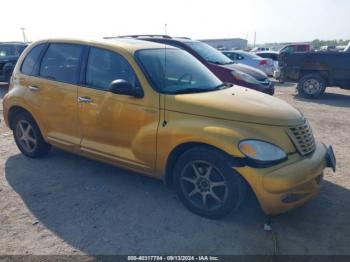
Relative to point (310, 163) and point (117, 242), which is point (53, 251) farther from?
point (310, 163)

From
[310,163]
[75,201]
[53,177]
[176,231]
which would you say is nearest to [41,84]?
[53,177]

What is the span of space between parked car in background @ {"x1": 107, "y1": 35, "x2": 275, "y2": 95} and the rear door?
403 centimetres

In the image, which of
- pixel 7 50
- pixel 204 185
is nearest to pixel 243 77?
pixel 204 185

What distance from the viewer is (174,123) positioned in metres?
3.55

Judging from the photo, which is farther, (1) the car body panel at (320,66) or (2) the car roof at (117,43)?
(1) the car body panel at (320,66)

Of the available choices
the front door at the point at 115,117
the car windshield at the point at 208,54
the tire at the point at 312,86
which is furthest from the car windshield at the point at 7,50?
the tire at the point at 312,86

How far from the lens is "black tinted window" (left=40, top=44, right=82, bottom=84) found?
4.39 meters

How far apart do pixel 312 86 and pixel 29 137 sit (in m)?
8.93

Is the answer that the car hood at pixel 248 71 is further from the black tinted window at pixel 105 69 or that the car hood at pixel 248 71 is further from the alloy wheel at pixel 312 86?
the black tinted window at pixel 105 69

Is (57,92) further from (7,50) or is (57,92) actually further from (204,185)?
(7,50)

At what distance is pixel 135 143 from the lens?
151 inches

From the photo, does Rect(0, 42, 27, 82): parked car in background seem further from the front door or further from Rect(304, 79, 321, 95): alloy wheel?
Rect(304, 79, 321, 95): alloy wheel

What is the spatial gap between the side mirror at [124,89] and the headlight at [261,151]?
1285 mm

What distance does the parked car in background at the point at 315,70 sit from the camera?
10.3 m
